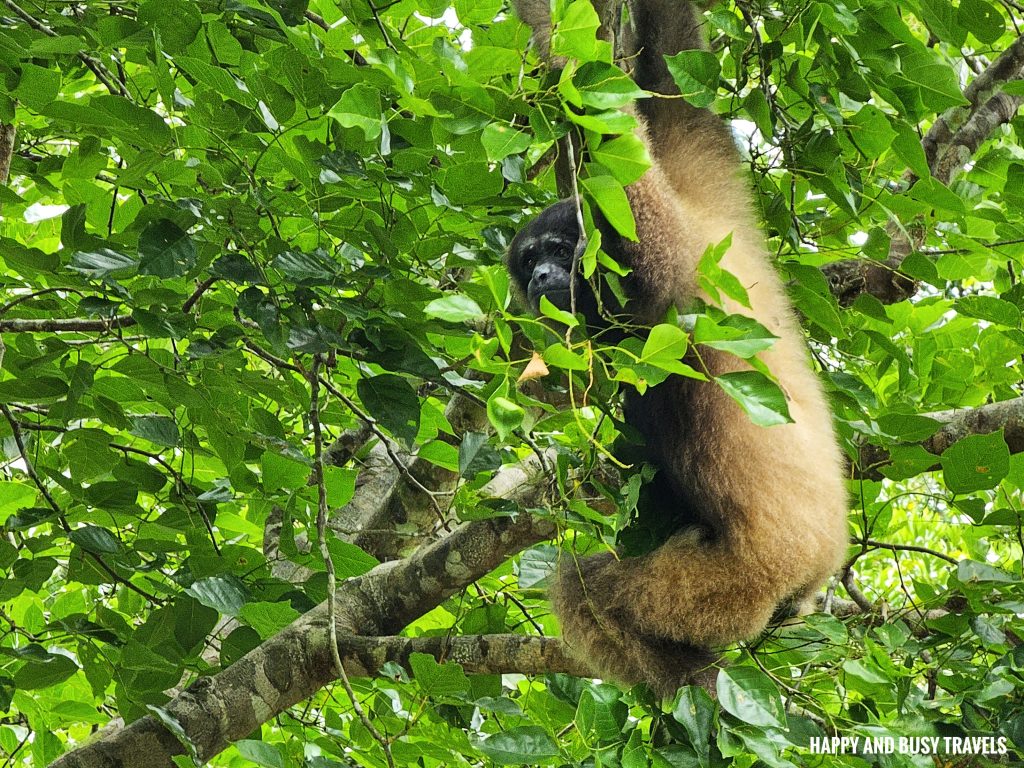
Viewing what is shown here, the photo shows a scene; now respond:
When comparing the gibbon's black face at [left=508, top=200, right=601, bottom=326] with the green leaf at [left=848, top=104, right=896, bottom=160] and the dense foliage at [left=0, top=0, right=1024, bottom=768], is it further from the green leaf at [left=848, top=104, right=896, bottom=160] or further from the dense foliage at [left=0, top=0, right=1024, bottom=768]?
the green leaf at [left=848, top=104, right=896, bottom=160]

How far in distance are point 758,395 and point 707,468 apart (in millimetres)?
1900

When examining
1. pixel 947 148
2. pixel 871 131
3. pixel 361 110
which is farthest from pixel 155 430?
pixel 947 148

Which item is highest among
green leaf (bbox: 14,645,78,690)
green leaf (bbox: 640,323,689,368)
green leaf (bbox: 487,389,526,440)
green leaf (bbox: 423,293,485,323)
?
green leaf (bbox: 423,293,485,323)

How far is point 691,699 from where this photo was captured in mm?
2979

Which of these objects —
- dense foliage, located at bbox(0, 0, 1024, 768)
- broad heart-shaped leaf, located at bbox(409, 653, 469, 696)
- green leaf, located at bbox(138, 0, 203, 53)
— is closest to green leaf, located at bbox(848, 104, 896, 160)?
dense foliage, located at bbox(0, 0, 1024, 768)

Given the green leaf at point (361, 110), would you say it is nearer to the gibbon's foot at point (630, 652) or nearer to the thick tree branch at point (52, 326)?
the thick tree branch at point (52, 326)

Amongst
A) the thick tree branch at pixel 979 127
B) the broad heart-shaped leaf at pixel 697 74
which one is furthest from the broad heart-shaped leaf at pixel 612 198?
the thick tree branch at pixel 979 127

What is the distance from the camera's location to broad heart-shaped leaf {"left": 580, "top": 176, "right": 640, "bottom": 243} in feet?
7.50

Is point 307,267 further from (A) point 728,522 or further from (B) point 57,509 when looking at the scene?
(A) point 728,522

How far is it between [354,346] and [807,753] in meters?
2.11

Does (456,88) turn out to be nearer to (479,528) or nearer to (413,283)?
(413,283)

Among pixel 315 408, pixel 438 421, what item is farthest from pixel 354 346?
pixel 438 421

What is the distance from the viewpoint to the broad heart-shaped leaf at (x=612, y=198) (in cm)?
229

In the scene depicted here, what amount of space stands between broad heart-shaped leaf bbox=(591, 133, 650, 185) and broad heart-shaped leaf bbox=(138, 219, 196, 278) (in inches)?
55.7
